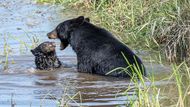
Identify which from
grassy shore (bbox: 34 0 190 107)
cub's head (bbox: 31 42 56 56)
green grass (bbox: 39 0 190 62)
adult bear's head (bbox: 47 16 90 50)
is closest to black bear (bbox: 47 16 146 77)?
adult bear's head (bbox: 47 16 90 50)

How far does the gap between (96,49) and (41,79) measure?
0.87m

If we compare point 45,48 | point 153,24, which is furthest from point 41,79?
point 153,24

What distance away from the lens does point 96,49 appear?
895 centimetres

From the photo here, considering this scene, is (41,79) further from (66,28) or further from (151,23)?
(151,23)

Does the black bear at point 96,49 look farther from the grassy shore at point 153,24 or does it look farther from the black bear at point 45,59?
the grassy shore at point 153,24

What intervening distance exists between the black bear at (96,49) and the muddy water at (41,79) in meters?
0.15

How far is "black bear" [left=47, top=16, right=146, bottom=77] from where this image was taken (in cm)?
859

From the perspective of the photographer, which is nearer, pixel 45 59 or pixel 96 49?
pixel 96 49

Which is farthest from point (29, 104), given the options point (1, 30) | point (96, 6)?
point (96, 6)

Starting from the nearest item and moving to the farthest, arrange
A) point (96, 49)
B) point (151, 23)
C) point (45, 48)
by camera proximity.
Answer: point (96, 49), point (45, 48), point (151, 23)

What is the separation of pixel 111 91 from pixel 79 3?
6.20 metres

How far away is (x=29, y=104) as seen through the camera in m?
7.09

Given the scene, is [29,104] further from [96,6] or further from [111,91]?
[96,6]

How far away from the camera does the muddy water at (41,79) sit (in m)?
Result: 7.29
